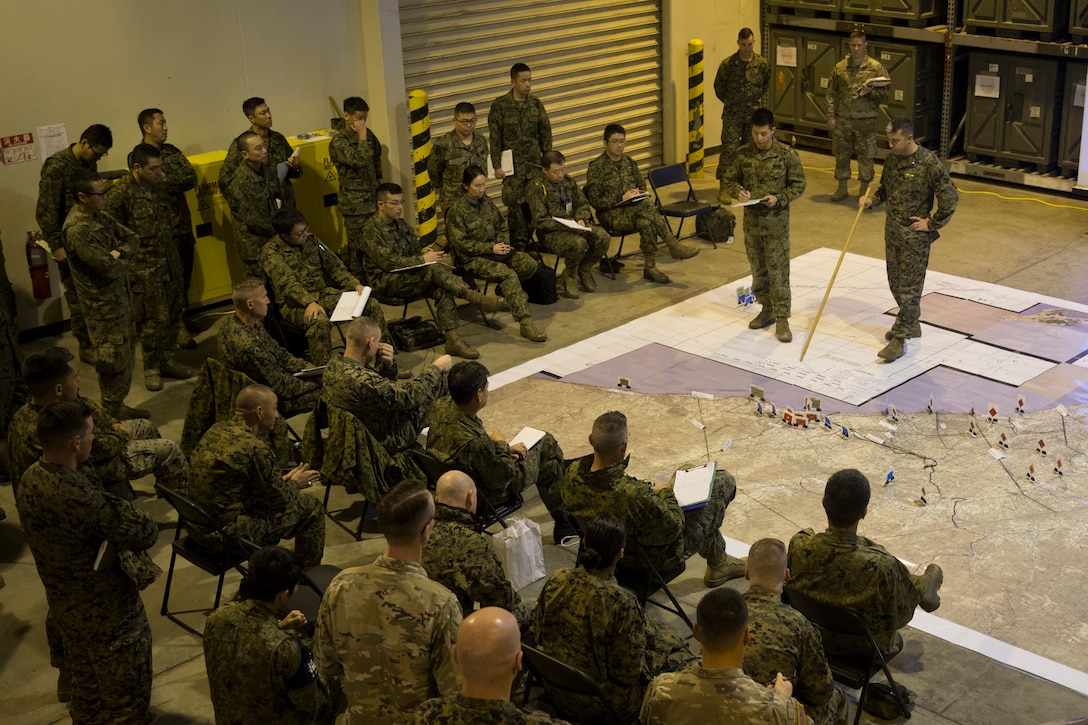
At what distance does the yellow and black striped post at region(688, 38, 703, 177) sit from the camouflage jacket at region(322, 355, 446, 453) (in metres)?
8.18

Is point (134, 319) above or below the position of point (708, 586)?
above

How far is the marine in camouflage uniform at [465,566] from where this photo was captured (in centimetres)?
521

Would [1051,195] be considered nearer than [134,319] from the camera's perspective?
No

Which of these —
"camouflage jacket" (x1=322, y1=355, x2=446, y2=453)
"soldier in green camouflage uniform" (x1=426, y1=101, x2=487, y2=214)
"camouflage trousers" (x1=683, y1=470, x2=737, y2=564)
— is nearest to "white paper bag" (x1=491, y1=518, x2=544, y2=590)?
"camouflage trousers" (x1=683, y1=470, x2=737, y2=564)

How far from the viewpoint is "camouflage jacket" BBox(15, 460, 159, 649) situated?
516 centimetres

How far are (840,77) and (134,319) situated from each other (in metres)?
8.04

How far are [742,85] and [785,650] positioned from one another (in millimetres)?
10246

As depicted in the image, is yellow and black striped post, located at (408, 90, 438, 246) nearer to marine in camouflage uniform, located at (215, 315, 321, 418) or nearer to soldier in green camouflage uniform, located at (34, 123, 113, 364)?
soldier in green camouflage uniform, located at (34, 123, 113, 364)

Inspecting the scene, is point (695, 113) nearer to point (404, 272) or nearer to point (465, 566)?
point (404, 272)

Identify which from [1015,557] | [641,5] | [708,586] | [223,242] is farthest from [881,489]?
[641,5]

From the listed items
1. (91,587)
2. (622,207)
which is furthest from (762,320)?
(91,587)

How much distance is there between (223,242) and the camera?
1109 centimetres

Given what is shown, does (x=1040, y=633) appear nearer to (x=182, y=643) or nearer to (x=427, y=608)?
(x=427, y=608)

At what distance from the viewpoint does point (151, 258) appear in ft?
31.7
